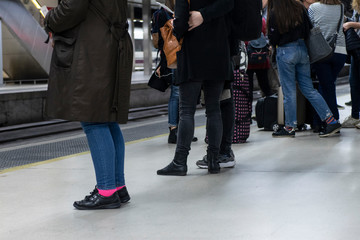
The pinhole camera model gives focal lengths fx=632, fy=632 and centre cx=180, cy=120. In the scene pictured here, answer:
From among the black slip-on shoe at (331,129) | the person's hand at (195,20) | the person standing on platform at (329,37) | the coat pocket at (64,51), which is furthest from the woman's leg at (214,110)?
the person standing on platform at (329,37)

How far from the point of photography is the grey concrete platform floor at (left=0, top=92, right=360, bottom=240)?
10.6ft

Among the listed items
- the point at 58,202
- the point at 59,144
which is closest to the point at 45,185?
the point at 58,202

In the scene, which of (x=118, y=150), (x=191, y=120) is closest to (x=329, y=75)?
(x=191, y=120)

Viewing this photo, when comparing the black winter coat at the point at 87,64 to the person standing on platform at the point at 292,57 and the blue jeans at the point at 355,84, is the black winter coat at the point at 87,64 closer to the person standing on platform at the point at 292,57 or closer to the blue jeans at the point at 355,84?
the person standing on platform at the point at 292,57

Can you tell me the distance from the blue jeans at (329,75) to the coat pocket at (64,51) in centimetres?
415

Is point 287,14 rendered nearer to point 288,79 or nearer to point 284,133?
point 288,79

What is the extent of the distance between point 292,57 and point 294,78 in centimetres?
28

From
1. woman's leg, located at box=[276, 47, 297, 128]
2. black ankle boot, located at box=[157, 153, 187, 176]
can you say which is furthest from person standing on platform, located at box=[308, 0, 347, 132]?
black ankle boot, located at box=[157, 153, 187, 176]

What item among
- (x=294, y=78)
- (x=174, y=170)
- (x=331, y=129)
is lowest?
(x=331, y=129)

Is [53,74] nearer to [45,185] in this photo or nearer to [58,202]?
[58,202]

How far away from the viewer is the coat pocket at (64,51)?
3582 mm

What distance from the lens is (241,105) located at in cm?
637

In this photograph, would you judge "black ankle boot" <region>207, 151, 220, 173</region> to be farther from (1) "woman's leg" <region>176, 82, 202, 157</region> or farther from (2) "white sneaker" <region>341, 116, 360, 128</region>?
(2) "white sneaker" <region>341, 116, 360, 128</region>

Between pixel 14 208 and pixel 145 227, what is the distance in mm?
961
